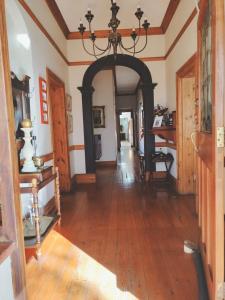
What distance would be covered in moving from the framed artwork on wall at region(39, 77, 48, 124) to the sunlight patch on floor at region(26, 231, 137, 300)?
5.51 ft

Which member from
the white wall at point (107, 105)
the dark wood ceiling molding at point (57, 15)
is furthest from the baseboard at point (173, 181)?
the dark wood ceiling molding at point (57, 15)

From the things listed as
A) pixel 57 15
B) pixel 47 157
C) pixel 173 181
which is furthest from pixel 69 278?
pixel 57 15

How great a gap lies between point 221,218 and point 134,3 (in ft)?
12.2

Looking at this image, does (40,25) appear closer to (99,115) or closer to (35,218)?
(35,218)

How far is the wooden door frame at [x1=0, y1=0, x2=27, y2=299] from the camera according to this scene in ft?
3.49

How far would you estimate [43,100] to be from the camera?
10.7 ft

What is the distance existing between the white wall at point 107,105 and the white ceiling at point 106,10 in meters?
2.73

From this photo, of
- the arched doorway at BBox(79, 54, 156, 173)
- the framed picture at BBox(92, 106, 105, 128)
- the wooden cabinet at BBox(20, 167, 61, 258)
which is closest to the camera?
the wooden cabinet at BBox(20, 167, 61, 258)

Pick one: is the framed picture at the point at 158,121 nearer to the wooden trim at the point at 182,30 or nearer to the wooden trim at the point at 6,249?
the wooden trim at the point at 182,30

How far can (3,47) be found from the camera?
1057 millimetres

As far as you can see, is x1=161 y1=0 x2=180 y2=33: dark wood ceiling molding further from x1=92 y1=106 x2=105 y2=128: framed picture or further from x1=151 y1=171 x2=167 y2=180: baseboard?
x1=92 y1=106 x2=105 y2=128: framed picture

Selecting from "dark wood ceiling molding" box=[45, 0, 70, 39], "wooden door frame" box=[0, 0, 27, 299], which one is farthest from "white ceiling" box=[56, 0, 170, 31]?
"wooden door frame" box=[0, 0, 27, 299]

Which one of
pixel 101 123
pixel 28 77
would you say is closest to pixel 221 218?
pixel 28 77

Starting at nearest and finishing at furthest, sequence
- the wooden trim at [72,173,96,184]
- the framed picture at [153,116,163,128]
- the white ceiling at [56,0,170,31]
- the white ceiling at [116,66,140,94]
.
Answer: the white ceiling at [56,0,170,31]
the framed picture at [153,116,163,128]
the wooden trim at [72,173,96,184]
the white ceiling at [116,66,140,94]
